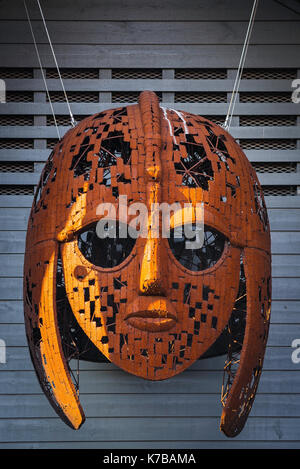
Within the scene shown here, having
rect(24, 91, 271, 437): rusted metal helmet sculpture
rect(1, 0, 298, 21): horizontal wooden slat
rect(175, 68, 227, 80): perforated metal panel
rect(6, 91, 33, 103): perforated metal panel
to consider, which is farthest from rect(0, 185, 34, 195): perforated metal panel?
rect(24, 91, 271, 437): rusted metal helmet sculpture

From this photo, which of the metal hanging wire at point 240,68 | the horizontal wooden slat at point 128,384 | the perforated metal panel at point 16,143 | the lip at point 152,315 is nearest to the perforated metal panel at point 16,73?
the perforated metal panel at point 16,143

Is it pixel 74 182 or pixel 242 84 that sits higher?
pixel 242 84

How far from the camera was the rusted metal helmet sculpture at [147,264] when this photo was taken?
434cm

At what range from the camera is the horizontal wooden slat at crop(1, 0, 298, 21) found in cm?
753

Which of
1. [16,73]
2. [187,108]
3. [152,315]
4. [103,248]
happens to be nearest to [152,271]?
[152,315]

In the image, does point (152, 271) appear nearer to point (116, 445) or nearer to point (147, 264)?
point (147, 264)

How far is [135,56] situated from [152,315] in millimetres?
4056

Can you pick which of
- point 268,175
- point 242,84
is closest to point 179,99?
point 242,84

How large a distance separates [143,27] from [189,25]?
501mm

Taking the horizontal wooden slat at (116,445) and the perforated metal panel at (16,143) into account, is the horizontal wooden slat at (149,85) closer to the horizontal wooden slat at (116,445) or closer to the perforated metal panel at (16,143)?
the perforated metal panel at (16,143)

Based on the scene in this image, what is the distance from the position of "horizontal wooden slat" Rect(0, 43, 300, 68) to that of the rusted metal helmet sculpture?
104 inches

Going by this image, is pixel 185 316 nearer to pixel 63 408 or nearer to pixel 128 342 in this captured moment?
pixel 128 342

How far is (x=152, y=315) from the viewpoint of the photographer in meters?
4.29

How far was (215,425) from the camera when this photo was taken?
7.04m
